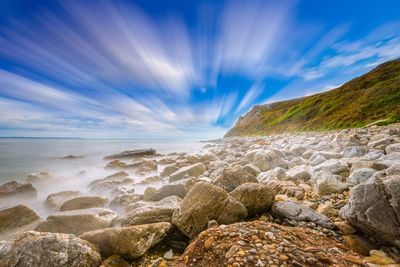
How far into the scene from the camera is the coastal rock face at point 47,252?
2926 mm

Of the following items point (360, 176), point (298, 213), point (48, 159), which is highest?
point (360, 176)

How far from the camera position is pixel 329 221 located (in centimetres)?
366

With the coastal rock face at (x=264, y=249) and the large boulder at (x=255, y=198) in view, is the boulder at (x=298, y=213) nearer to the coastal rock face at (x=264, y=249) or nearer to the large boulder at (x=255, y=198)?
the large boulder at (x=255, y=198)

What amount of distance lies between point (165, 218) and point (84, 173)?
46.4 feet

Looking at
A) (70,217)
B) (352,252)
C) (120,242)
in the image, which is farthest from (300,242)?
(70,217)

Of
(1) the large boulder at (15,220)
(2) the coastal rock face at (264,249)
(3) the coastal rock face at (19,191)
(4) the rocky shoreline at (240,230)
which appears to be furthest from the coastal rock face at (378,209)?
(3) the coastal rock face at (19,191)

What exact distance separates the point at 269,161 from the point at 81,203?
779 centimetres

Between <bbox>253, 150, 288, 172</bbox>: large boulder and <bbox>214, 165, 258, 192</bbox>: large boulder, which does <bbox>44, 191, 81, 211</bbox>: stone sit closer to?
<bbox>214, 165, 258, 192</bbox>: large boulder

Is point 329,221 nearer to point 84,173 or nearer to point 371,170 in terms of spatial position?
point 371,170

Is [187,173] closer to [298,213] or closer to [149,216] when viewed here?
[149,216]

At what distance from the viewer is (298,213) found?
3.96 meters

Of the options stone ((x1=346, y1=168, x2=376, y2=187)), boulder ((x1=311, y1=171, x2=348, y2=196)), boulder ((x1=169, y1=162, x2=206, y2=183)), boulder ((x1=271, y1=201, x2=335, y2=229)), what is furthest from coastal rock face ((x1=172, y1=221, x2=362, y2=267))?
boulder ((x1=169, y1=162, x2=206, y2=183))

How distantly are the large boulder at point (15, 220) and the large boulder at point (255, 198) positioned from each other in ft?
17.7

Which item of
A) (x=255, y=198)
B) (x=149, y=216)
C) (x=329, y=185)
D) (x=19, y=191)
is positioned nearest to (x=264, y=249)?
(x=255, y=198)
